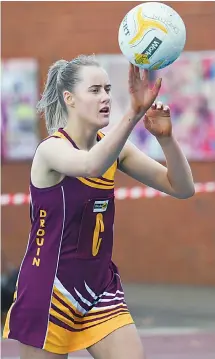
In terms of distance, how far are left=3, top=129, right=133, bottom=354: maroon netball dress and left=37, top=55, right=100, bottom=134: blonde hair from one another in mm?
210

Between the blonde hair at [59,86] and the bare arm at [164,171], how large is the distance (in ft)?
1.22

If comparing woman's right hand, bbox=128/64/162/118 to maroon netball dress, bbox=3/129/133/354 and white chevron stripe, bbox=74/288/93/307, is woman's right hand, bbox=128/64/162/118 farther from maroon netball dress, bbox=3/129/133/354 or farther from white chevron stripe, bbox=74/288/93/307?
white chevron stripe, bbox=74/288/93/307

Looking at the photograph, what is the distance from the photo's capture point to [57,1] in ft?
36.0

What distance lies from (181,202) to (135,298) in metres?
1.25

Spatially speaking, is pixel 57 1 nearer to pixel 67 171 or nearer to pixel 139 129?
pixel 139 129

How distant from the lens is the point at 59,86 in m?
4.81

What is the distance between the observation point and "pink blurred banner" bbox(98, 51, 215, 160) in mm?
10719

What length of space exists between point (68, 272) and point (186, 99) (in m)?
6.42

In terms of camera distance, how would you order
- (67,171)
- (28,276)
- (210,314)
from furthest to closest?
1. (210,314)
2. (28,276)
3. (67,171)

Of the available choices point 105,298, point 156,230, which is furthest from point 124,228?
point 105,298

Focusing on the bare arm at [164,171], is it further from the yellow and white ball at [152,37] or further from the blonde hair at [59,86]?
the yellow and white ball at [152,37]

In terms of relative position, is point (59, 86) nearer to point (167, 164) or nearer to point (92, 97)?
point (92, 97)

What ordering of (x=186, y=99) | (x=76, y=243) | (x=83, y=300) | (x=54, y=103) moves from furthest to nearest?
(x=186, y=99) → (x=54, y=103) → (x=83, y=300) → (x=76, y=243)

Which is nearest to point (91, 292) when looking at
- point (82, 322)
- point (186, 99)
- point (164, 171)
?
point (82, 322)
